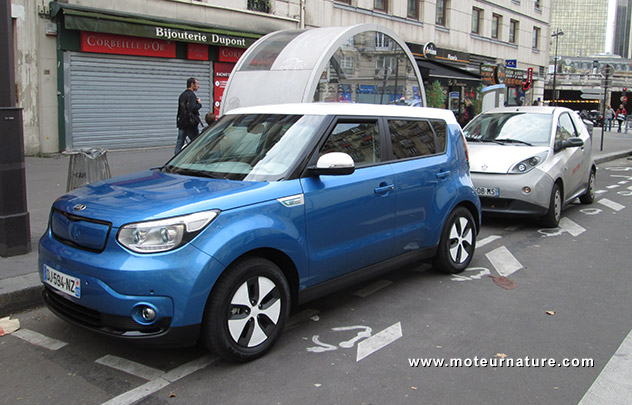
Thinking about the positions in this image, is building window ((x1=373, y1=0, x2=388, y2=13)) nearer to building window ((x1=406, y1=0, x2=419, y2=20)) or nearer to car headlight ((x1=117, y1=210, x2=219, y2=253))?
building window ((x1=406, y1=0, x2=419, y2=20))

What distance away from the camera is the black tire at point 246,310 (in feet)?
11.7

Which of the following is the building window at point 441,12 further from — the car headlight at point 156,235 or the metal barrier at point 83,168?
the car headlight at point 156,235

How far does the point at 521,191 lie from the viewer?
789 cm

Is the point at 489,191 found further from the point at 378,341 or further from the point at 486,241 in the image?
the point at 378,341

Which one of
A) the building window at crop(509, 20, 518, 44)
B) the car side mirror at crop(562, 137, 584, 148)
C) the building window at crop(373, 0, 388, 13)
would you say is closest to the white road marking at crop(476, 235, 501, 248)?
the car side mirror at crop(562, 137, 584, 148)

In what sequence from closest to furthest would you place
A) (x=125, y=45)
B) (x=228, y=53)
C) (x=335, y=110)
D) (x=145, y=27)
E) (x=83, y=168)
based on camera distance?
1. (x=335, y=110)
2. (x=83, y=168)
3. (x=145, y=27)
4. (x=125, y=45)
5. (x=228, y=53)

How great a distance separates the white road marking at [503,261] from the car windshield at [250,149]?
2838 mm

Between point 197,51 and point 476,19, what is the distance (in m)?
18.5

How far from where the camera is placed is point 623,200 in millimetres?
10812

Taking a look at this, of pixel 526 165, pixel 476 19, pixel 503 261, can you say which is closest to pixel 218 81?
pixel 526 165

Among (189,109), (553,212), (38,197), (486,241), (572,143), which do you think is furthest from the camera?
(189,109)

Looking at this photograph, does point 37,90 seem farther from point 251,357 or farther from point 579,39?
point 579,39

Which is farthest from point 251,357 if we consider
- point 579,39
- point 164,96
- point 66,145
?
point 579,39

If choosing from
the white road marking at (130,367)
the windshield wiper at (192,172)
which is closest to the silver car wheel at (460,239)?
the windshield wiper at (192,172)
